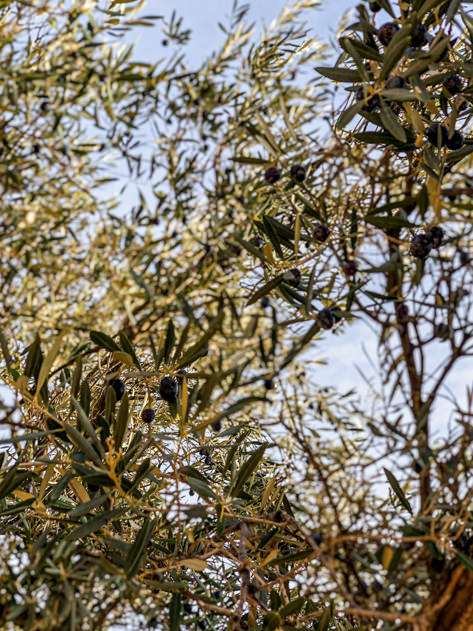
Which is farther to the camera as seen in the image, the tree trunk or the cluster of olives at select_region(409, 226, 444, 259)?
the cluster of olives at select_region(409, 226, 444, 259)

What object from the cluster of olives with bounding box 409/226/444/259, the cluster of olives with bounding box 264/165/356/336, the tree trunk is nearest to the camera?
the tree trunk

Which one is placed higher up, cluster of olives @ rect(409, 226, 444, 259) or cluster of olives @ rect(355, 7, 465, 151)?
cluster of olives @ rect(355, 7, 465, 151)

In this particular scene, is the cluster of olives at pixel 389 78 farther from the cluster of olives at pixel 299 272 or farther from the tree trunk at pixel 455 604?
the tree trunk at pixel 455 604

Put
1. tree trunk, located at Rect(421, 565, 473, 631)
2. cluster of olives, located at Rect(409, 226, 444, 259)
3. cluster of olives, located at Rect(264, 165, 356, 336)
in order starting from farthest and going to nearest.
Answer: cluster of olives, located at Rect(409, 226, 444, 259)
cluster of olives, located at Rect(264, 165, 356, 336)
tree trunk, located at Rect(421, 565, 473, 631)

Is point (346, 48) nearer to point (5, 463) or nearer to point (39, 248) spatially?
point (5, 463)

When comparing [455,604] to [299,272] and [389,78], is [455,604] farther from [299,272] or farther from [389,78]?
[389,78]

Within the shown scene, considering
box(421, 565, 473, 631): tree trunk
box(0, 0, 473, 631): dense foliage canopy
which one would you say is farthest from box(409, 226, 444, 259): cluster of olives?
box(421, 565, 473, 631): tree trunk

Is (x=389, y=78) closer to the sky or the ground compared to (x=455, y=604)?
closer to the sky

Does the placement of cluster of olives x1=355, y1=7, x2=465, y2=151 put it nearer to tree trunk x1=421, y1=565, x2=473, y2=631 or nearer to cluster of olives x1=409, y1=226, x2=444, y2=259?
cluster of olives x1=409, y1=226, x2=444, y2=259

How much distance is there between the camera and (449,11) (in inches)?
40.1

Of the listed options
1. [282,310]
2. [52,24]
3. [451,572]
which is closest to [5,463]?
[282,310]

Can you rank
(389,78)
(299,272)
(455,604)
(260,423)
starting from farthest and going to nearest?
(260,423) < (299,272) < (389,78) < (455,604)

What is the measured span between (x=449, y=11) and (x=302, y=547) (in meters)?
1.20

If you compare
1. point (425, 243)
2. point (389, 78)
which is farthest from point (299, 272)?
point (389, 78)
